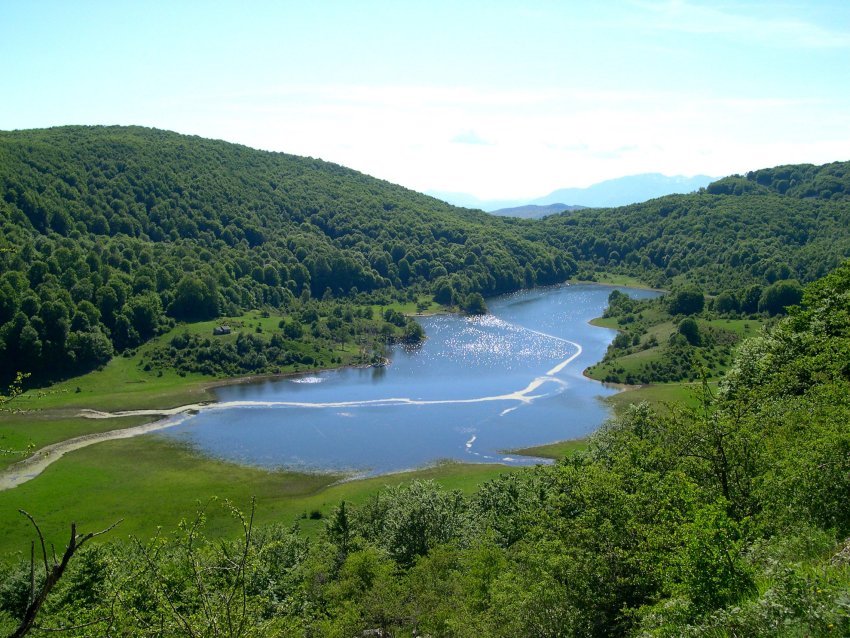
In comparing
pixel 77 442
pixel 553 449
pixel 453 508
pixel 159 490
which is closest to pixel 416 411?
pixel 553 449

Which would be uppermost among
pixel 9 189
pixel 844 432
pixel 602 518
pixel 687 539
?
pixel 9 189

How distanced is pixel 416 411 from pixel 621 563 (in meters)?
83.4

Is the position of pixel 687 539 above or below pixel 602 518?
above

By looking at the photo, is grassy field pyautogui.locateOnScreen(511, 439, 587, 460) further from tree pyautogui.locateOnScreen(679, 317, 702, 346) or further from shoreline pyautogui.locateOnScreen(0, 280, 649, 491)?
tree pyautogui.locateOnScreen(679, 317, 702, 346)

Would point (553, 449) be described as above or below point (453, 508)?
below

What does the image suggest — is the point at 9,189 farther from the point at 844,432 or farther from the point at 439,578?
the point at 844,432

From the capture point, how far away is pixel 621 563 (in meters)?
22.9

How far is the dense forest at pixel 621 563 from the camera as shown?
50.0 ft

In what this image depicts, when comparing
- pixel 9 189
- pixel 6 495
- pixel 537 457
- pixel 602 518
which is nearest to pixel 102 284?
pixel 9 189

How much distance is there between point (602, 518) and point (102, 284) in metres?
141

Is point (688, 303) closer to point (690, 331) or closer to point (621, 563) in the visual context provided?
point (690, 331)

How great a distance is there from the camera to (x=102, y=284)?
140250 mm

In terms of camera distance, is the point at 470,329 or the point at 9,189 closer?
the point at 9,189

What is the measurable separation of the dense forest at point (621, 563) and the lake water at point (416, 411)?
135 feet
